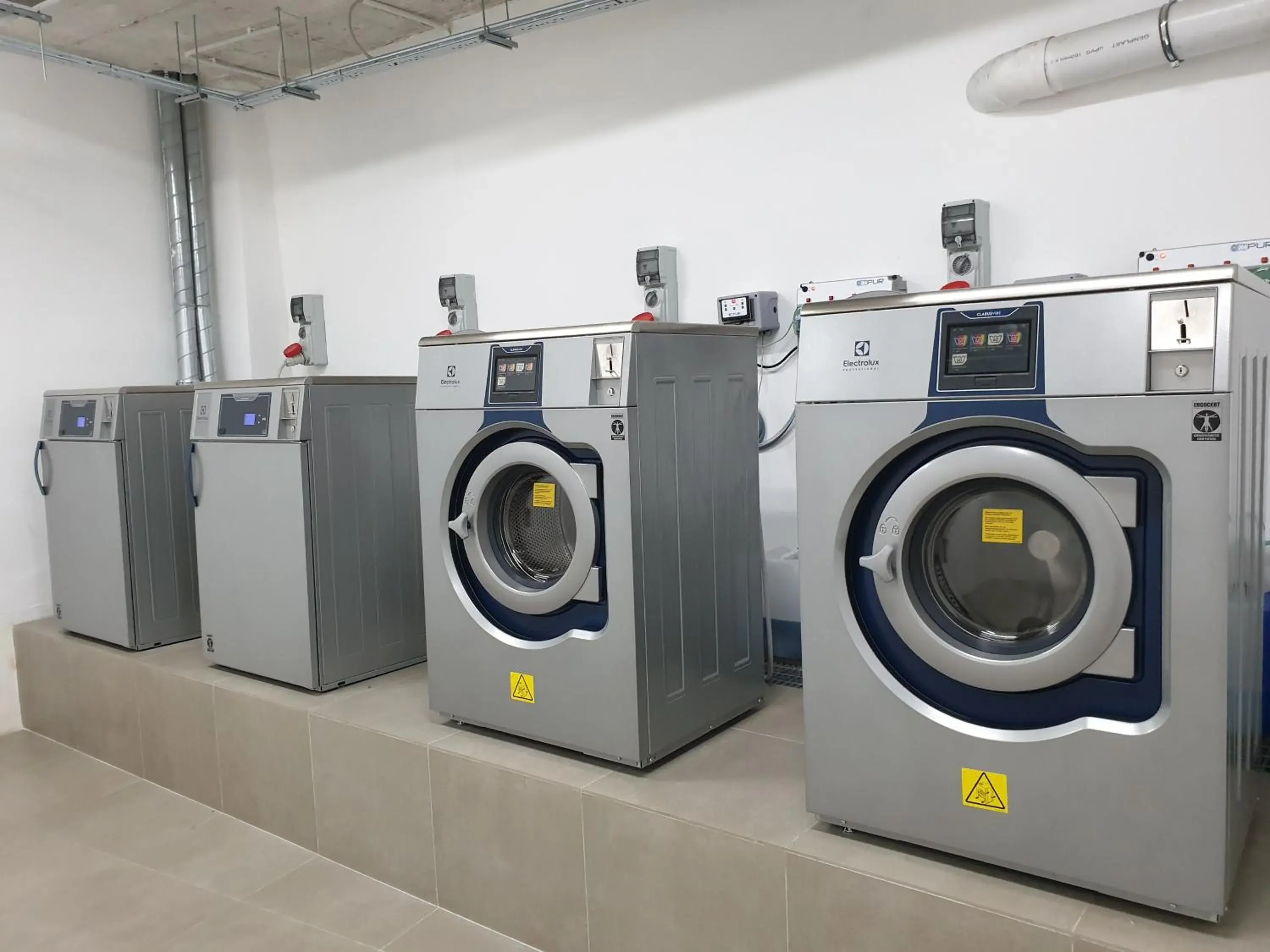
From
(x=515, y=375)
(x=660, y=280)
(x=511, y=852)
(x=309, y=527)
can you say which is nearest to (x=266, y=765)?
(x=309, y=527)

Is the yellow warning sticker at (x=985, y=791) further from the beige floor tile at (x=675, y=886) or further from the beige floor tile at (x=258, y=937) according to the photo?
the beige floor tile at (x=258, y=937)

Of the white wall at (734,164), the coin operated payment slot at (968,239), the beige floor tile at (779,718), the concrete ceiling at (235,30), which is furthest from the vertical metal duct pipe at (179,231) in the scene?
the coin operated payment slot at (968,239)

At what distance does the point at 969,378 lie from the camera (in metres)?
1.69

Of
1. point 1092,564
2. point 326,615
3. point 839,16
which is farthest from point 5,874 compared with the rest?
point 839,16

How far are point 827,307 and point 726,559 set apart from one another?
34.9 inches

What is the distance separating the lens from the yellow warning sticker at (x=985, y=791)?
1703mm

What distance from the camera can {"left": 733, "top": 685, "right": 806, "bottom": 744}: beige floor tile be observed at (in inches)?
99.3

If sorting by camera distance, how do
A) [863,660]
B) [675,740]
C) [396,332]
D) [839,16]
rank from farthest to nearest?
[396,332], [839,16], [675,740], [863,660]

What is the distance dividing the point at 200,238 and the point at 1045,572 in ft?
13.0

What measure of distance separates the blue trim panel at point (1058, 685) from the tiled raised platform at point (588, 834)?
0.30 metres

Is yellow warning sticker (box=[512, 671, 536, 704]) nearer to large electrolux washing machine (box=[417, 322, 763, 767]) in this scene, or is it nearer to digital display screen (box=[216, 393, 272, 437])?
large electrolux washing machine (box=[417, 322, 763, 767])

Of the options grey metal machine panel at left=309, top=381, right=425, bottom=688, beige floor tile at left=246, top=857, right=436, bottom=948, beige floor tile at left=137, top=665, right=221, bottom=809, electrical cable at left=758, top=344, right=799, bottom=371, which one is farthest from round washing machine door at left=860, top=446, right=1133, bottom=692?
beige floor tile at left=137, top=665, right=221, bottom=809

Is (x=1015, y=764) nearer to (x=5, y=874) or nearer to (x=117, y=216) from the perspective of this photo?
(x=5, y=874)

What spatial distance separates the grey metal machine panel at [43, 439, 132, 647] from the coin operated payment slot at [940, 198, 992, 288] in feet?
9.60
